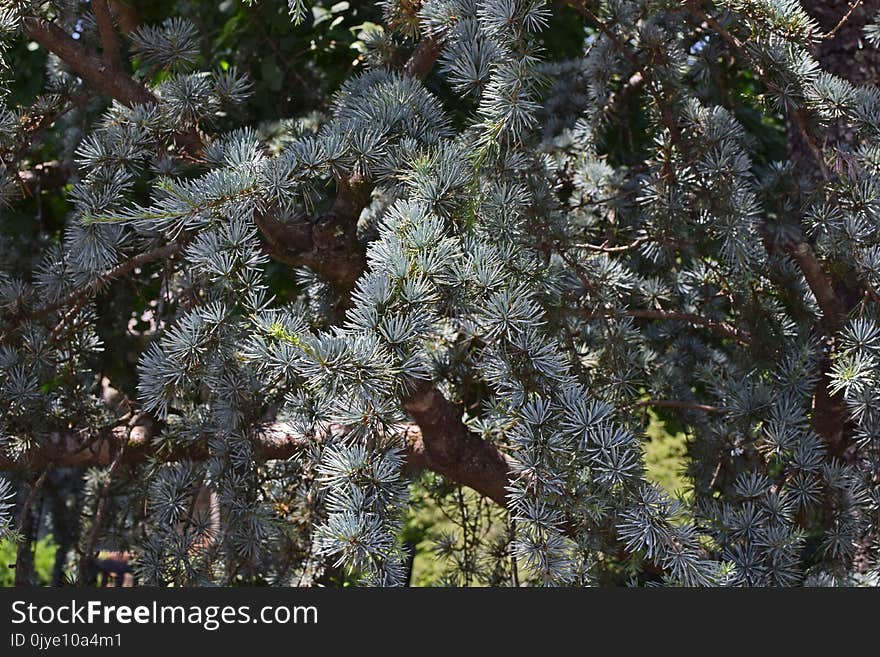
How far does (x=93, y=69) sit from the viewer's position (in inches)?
54.0

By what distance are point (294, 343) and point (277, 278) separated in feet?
4.51

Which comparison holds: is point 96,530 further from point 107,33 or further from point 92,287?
point 107,33

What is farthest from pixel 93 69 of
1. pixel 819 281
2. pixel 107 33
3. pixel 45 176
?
pixel 819 281

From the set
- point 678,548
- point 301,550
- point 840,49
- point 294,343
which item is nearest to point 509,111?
point 294,343

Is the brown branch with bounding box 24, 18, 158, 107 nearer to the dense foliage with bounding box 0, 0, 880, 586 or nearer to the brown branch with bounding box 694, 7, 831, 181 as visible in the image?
the dense foliage with bounding box 0, 0, 880, 586

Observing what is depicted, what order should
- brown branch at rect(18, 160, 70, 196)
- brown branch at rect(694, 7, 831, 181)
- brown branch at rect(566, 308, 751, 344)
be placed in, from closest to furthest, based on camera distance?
brown branch at rect(694, 7, 831, 181) → brown branch at rect(566, 308, 751, 344) → brown branch at rect(18, 160, 70, 196)

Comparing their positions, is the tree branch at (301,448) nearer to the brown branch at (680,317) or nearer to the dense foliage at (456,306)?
the dense foliage at (456,306)

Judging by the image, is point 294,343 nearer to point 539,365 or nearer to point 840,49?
point 539,365

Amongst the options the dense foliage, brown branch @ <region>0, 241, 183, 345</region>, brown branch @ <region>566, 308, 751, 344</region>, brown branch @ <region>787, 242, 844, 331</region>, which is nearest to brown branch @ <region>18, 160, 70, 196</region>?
the dense foliage

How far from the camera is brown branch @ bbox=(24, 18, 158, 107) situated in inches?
52.6

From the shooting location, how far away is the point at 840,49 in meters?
1.96

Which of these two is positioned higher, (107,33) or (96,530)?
(107,33)

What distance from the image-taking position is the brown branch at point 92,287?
1309 mm

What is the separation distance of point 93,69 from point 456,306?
74 cm
